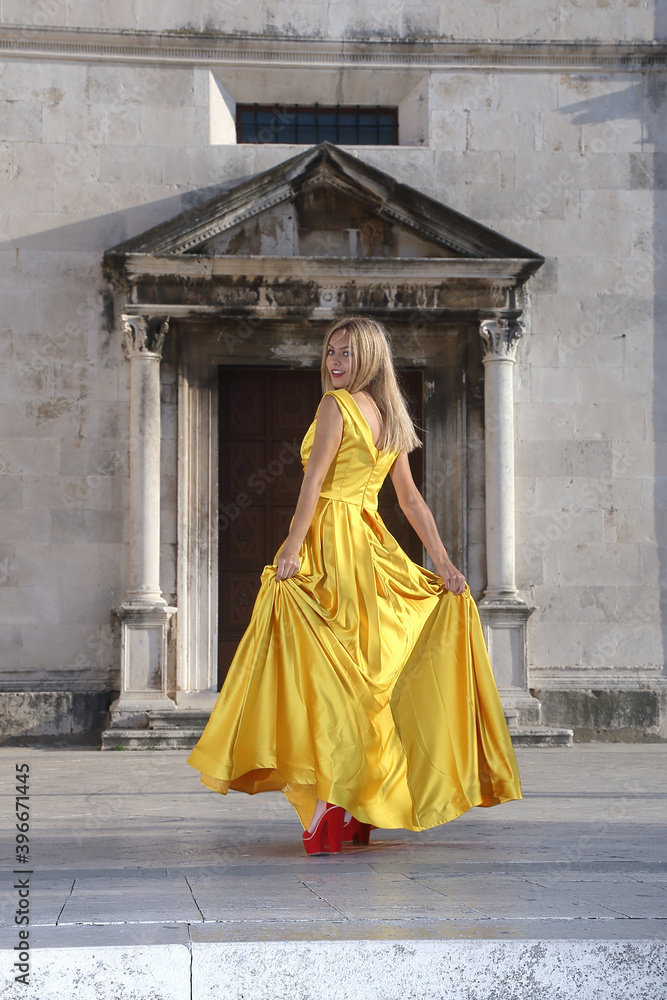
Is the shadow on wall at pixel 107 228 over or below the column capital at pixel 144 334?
over

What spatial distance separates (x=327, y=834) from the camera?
4629 millimetres

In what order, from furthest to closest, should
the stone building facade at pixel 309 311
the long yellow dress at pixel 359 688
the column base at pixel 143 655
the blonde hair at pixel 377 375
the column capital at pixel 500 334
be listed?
the column capital at pixel 500 334 → the stone building facade at pixel 309 311 → the column base at pixel 143 655 → the blonde hair at pixel 377 375 → the long yellow dress at pixel 359 688

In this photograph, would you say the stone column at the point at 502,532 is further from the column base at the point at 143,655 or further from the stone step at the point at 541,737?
the column base at the point at 143,655

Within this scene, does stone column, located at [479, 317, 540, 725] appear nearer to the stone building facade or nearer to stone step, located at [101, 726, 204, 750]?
the stone building facade

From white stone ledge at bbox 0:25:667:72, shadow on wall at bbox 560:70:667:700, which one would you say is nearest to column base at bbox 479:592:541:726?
shadow on wall at bbox 560:70:667:700

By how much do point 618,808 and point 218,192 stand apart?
297 inches

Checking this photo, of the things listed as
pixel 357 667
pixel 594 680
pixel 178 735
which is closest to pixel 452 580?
pixel 357 667

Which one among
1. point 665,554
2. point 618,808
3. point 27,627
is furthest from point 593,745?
point 27,627

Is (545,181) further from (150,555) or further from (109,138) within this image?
(150,555)

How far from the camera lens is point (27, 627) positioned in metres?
11.3

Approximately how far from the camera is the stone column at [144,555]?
35.9 feet

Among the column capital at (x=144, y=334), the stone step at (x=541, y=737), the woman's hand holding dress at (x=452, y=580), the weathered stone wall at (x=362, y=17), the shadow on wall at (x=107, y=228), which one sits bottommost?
the stone step at (x=541, y=737)

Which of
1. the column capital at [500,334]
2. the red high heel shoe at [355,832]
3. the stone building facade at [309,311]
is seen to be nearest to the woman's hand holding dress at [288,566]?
the red high heel shoe at [355,832]

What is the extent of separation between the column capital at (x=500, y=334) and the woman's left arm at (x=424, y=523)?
6371 mm
